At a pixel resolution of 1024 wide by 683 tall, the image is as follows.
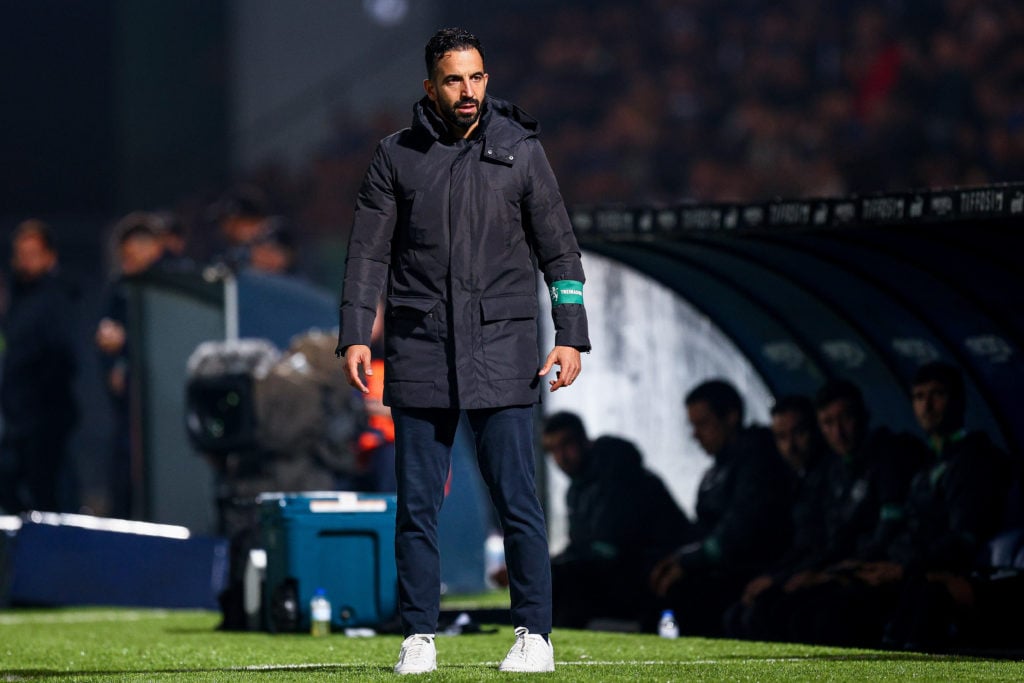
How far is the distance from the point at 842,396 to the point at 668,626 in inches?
53.7

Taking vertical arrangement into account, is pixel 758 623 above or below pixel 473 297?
below

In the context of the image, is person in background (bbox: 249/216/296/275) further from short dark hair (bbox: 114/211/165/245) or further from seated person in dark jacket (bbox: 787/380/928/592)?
seated person in dark jacket (bbox: 787/380/928/592)

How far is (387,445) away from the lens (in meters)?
10.5

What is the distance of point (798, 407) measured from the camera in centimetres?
916

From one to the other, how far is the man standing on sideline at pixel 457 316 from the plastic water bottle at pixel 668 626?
2.88m

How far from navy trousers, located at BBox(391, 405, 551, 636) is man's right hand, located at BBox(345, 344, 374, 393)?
172 mm

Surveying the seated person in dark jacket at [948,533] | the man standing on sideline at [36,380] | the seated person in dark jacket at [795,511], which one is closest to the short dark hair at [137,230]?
the man standing on sideline at [36,380]

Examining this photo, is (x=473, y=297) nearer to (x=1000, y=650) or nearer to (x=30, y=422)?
(x=1000, y=650)

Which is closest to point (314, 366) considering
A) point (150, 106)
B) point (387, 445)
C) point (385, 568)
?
point (387, 445)

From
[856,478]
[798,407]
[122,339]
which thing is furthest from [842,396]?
[122,339]

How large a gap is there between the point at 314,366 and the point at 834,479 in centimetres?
320

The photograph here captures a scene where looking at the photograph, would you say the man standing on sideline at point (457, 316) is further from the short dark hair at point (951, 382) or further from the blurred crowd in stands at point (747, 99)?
the blurred crowd in stands at point (747, 99)

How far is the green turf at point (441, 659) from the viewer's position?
Answer: 19.3 ft

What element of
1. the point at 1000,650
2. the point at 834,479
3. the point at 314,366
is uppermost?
the point at 314,366
